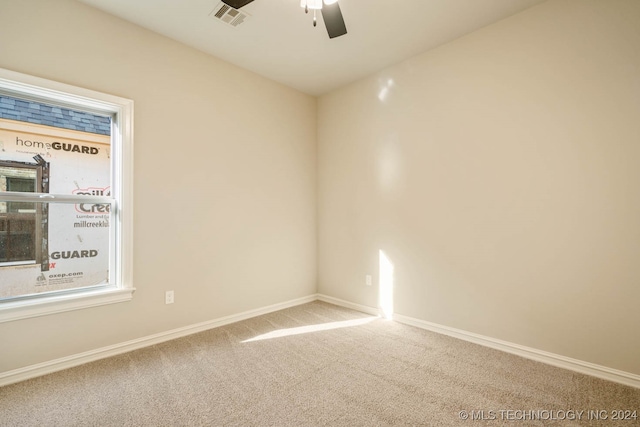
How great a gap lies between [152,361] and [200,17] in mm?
2844

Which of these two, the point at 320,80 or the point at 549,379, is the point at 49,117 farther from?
the point at 549,379

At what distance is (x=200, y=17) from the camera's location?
247cm

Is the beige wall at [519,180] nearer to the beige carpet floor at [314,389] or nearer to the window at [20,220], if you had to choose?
the beige carpet floor at [314,389]

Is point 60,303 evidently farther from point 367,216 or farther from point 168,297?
point 367,216

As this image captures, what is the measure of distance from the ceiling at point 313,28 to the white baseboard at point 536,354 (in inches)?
109

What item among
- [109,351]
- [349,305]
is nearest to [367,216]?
[349,305]

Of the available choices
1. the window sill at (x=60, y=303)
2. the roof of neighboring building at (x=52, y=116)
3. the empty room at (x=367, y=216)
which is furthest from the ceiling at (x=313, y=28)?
the window sill at (x=60, y=303)

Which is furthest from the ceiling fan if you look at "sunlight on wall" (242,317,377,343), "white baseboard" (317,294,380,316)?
"white baseboard" (317,294,380,316)

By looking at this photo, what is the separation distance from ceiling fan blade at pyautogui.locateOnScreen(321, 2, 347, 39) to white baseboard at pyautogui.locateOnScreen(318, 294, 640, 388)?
2.74m

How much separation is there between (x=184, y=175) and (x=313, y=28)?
5.94ft

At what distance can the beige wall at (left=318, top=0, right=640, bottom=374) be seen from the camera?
6.73 ft

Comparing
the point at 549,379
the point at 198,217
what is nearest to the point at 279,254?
the point at 198,217

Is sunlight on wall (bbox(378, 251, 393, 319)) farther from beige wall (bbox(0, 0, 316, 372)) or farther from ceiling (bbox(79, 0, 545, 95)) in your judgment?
ceiling (bbox(79, 0, 545, 95))

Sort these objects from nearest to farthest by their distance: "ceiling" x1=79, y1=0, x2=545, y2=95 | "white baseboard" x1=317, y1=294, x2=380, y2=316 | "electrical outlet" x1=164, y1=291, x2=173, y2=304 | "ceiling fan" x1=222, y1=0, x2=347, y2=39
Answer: "ceiling fan" x1=222, y1=0, x2=347, y2=39 → "ceiling" x1=79, y1=0, x2=545, y2=95 → "electrical outlet" x1=164, y1=291, x2=173, y2=304 → "white baseboard" x1=317, y1=294, x2=380, y2=316
